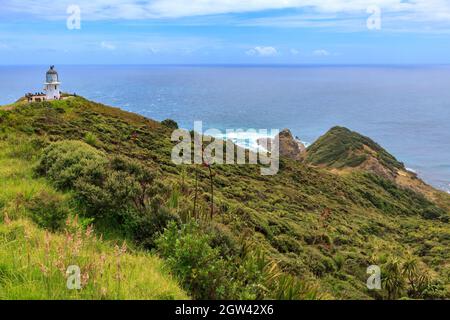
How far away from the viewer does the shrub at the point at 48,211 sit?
21.6 ft

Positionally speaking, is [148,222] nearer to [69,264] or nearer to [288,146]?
[69,264]

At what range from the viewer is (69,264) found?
184 inches

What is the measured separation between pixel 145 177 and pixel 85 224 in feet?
7.17

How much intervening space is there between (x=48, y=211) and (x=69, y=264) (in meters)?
2.34

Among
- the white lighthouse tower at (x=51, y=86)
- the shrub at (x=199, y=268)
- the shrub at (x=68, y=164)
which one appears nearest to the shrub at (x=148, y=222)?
the shrub at (x=199, y=268)

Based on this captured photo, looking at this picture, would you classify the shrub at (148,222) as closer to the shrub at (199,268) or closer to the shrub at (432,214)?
the shrub at (199,268)

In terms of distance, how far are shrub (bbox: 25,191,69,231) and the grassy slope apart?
212mm

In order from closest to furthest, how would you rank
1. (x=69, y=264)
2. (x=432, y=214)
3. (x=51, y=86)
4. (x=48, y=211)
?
1. (x=69, y=264)
2. (x=48, y=211)
3. (x=51, y=86)
4. (x=432, y=214)

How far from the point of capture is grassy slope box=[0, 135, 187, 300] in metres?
4.20

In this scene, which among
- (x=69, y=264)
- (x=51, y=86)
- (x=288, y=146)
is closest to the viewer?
(x=69, y=264)

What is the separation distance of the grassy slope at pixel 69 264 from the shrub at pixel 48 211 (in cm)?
21

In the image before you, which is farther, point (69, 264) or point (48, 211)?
point (48, 211)

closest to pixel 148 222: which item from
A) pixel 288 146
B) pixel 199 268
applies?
pixel 199 268
